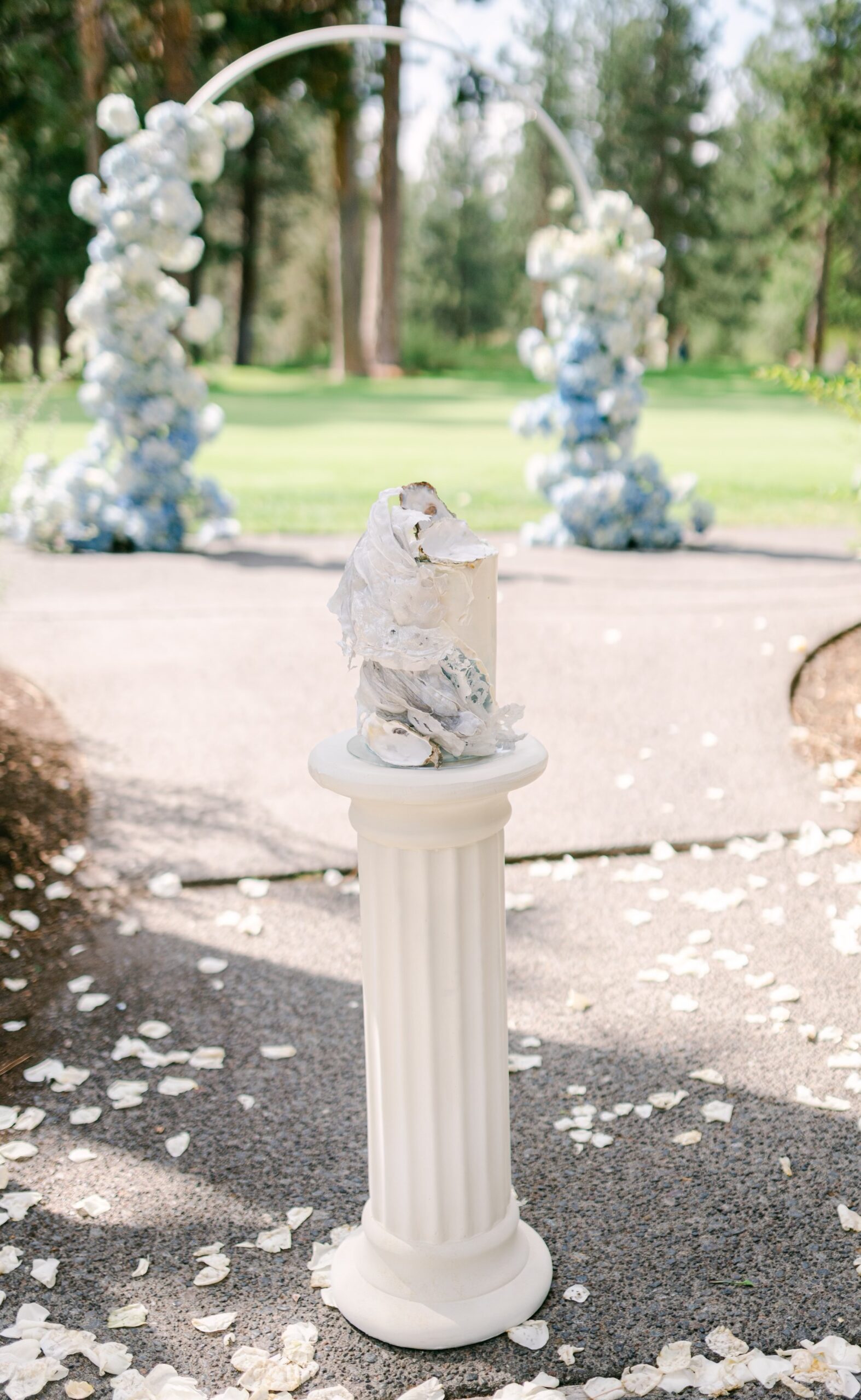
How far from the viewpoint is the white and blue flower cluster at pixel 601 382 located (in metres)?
9.12

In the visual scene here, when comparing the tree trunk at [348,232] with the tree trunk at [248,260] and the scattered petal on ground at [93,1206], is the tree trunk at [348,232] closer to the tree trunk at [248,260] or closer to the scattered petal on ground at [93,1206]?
the tree trunk at [248,260]

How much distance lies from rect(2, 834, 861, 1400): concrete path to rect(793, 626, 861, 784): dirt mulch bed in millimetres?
1138

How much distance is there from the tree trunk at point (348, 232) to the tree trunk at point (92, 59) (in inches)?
194

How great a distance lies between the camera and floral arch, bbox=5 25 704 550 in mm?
8594

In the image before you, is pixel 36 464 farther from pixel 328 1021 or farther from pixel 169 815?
pixel 328 1021

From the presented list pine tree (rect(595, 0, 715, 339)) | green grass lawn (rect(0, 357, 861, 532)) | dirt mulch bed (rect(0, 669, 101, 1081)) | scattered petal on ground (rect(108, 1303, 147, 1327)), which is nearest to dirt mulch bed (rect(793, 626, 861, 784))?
green grass lawn (rect(0, 357, 861, 532))

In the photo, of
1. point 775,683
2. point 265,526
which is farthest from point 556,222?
point 775,683

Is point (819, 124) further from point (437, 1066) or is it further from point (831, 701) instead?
point (437, 1066)

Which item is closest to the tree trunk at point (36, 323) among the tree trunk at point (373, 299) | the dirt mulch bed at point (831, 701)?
the tree trunk at point (373, 299)

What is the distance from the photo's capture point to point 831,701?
19.6 ft

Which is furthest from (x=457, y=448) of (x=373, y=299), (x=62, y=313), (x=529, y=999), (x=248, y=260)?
(x=62, y=313)

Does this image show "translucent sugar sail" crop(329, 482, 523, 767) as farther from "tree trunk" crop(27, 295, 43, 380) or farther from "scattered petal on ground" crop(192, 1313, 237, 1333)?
"tree trunk" crop(27, 295, 43, 380)

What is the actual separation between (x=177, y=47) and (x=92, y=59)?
4850 millimetres

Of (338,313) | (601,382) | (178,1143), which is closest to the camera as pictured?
(178,1143)
